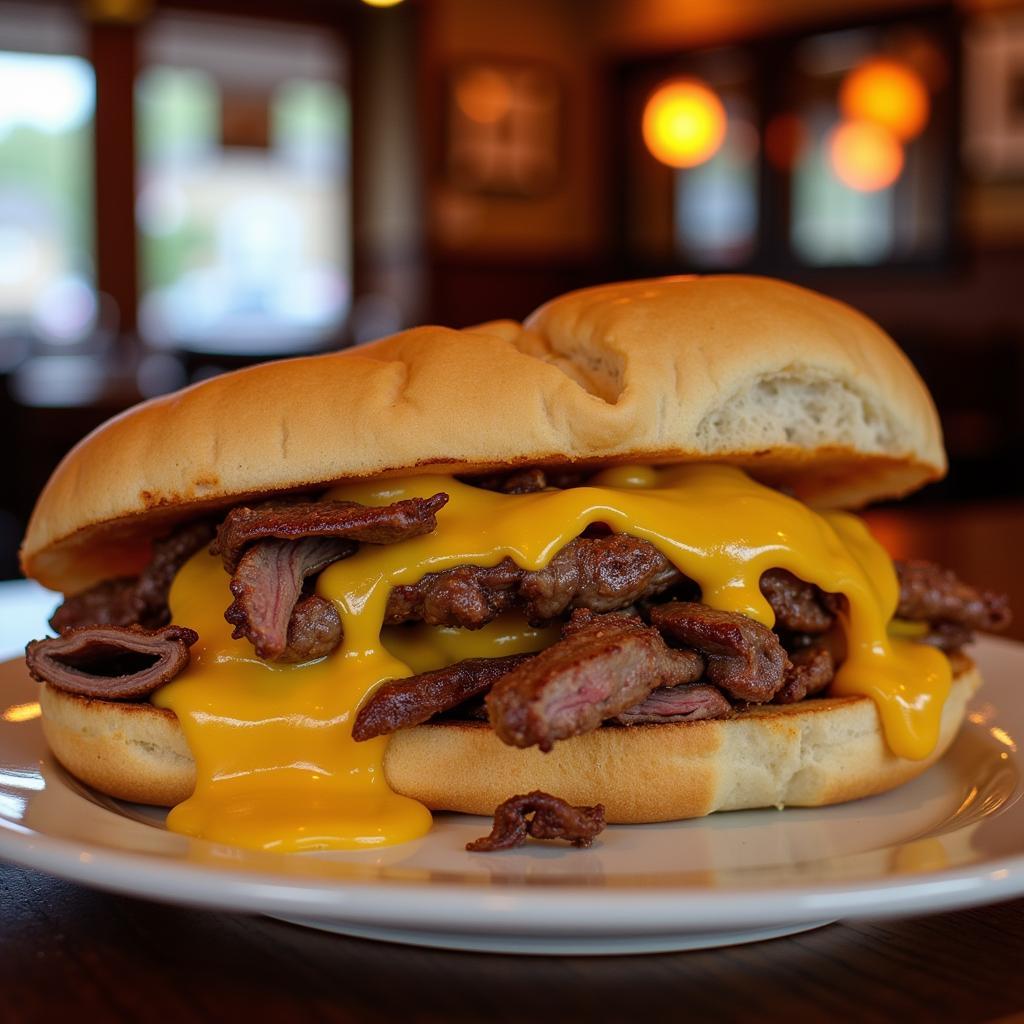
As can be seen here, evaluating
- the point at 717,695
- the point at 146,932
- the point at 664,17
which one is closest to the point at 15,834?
the point at 146,932

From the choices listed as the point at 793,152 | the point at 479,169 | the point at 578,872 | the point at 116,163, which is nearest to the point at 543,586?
the point at 578,872

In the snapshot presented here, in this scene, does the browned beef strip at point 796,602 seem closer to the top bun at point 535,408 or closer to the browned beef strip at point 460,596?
the top bun at point 535,408

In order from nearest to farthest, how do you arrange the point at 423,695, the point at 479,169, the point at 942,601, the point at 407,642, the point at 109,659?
the point at 423,695
the point at 407,642
the point at 109,659
the point at 942,601
the point at 479,169

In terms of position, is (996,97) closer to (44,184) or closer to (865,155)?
(865,155)

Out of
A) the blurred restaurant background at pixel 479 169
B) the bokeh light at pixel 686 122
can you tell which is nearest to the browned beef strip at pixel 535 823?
the blurred restaurant background at pixel 479 169

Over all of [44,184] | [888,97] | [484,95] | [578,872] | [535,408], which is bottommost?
[578,872]

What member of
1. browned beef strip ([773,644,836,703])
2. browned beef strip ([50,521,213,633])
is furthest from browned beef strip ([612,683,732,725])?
browned beef strip ([50,521,213,633])

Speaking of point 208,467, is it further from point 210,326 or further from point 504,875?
point 210,326
